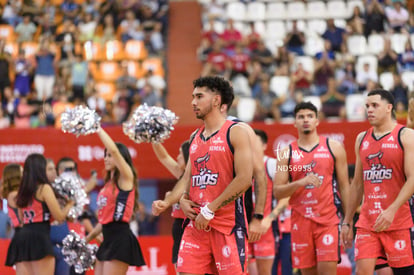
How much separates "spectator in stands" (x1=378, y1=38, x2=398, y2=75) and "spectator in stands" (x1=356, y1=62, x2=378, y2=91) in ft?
1.05


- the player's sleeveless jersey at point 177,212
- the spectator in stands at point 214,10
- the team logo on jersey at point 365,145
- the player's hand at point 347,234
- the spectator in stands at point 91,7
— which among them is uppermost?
the spectator in stands at point 91,7

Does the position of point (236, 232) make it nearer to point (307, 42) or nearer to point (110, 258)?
point (110, 258)

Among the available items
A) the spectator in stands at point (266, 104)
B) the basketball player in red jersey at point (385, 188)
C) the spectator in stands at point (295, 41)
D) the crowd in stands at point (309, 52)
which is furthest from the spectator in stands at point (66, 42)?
the basketball player in red jersey at point (385, 188)

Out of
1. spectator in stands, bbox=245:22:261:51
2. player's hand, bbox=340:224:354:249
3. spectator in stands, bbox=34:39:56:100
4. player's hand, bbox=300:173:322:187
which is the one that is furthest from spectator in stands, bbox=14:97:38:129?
player's hand, bbox=340:224:354:249

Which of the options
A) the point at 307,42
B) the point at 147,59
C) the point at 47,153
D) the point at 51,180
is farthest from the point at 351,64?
the point at 51,180

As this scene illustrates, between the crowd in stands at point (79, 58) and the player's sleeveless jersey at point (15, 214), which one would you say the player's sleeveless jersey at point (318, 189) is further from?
the crowd in stands at point (79, 58)

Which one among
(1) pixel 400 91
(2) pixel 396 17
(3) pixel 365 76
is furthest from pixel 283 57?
(1) pixel 400 91

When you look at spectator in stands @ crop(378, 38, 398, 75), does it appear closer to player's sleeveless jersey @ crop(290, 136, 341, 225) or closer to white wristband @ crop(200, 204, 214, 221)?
player's sleeveless jersey @ crop(290, 136, 341, 225)

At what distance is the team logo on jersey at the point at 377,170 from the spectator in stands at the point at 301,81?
10.1 metres

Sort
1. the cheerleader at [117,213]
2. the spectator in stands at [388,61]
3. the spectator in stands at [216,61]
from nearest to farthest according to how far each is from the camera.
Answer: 1. the cheerleader at [117,213]
2. the spectator in stands at [388,61]
3. the spectator in stands at [216,61]

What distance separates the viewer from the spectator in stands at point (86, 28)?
2122 centimetres

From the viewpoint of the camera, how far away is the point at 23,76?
1952cm

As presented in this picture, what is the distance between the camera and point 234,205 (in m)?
7.43

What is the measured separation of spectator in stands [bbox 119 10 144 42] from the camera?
2111cm
